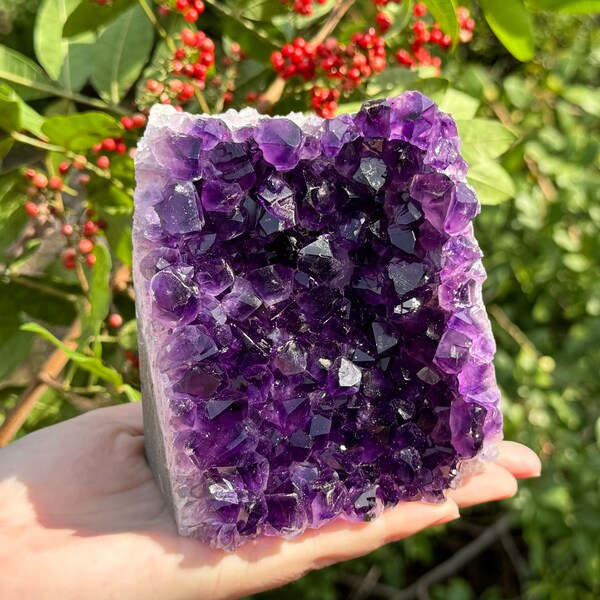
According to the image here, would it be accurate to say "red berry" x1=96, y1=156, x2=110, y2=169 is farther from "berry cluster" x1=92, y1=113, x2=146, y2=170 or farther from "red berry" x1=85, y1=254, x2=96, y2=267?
"red berry" x1=85, y1=254, x2=96, y2=267

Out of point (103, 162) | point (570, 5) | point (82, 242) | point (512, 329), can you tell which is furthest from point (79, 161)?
point (512, 329)

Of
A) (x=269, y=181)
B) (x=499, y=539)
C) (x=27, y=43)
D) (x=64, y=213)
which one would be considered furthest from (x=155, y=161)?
(x=499, y=539)

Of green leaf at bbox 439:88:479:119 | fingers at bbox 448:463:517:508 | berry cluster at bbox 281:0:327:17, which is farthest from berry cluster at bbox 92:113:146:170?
fingers at bbox 448:463:517:508

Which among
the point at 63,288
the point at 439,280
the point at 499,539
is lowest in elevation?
the point at 499,539

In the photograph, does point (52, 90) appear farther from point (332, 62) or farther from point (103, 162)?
point (332, 62)

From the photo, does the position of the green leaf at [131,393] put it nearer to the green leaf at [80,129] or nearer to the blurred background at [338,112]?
the blurred background at [338,112]

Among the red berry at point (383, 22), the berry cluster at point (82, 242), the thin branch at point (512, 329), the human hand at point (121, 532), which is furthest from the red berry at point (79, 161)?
the thin branch at point (512, 329)

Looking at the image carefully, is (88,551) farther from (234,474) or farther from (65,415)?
(65,415)
